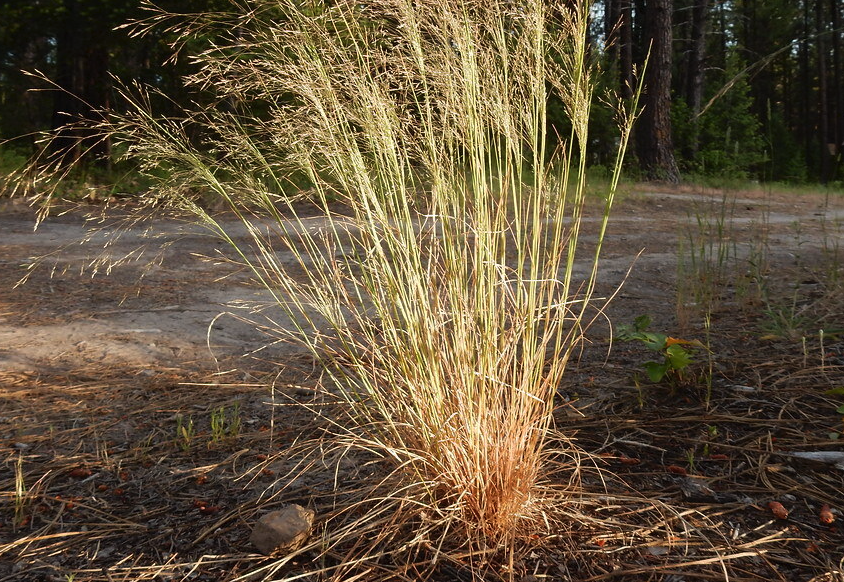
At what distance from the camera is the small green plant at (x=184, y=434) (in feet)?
6.37

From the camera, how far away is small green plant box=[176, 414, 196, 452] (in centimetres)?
194

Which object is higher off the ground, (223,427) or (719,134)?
(719,134)

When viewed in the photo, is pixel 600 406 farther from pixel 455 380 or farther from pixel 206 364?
pixel 206 364

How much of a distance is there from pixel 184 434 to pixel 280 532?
629 millimetres

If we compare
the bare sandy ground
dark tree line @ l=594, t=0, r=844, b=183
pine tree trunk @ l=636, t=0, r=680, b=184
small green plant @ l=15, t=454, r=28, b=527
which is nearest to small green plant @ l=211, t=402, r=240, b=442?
the bare sandy ground

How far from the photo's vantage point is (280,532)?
1426 millimetres

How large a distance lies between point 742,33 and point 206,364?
3243 centimetres

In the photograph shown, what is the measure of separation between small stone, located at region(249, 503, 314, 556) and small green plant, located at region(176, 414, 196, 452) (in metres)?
0.57

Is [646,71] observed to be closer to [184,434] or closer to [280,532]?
[184,434]

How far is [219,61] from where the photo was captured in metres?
1.52

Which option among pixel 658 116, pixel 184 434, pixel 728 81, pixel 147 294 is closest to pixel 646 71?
pixel 658 116

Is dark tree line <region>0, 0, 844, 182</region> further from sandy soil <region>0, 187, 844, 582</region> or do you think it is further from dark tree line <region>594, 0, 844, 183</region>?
sandy soil <region>0, 187, 844, 582</region>

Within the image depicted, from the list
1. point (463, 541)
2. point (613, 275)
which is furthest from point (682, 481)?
point (613, 275)

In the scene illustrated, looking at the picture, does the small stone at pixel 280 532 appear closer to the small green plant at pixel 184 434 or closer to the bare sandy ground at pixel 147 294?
the bare sandy ground at pixel 147 294
